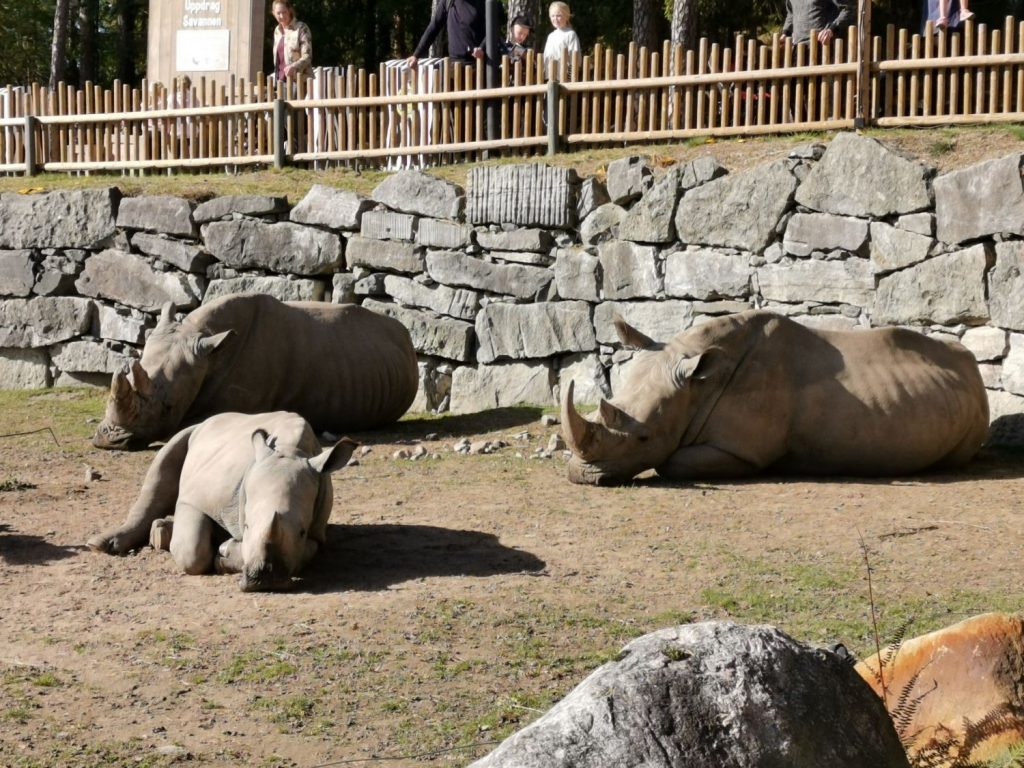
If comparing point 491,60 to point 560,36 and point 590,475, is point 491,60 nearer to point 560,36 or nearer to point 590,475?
point 560,36

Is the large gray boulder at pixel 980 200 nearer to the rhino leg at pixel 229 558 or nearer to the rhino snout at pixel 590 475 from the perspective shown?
the rhino snout at pixel 590 475

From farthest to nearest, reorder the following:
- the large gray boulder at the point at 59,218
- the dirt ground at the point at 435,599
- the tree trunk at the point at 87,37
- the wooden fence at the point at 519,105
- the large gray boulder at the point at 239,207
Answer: the tree trunk at the point at 87,37, the large gray boulder at the point at 59,218, the large gray boulder at the point at 239,207, the wooden fence at the point at 519,105, the dirt ground at the point at 435,599

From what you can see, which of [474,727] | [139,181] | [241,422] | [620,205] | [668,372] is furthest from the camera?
[139,181]

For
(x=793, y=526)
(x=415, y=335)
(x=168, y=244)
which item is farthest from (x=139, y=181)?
(x=793, y=526)

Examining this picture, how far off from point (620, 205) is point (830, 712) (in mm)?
9889

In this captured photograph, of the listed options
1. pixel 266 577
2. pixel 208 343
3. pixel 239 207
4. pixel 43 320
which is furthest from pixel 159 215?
pixel 266 577

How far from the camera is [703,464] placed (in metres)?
10.1

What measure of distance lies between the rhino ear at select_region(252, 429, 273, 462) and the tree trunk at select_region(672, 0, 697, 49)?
11.9m

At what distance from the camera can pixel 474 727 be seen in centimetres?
552

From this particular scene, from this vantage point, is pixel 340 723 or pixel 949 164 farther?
pixel 949 164

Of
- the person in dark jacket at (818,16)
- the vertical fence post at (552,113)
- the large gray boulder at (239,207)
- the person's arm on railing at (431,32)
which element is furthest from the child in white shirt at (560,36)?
the large gray boulder at (239,207)

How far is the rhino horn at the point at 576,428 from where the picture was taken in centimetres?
986

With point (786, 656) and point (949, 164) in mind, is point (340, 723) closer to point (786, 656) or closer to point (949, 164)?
point (786, 656)

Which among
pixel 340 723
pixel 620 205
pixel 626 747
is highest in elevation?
pixel 620 205
